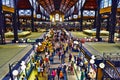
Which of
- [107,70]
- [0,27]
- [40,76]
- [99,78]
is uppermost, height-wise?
[0,27]

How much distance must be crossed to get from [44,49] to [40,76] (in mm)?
10688

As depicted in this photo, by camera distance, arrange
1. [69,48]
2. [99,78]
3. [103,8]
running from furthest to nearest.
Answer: [69,48] → [103,8] → [99,78]

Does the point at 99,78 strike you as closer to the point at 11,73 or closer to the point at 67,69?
the point at 11,73

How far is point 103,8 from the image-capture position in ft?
91.5

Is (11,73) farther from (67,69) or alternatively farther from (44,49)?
(44,49)

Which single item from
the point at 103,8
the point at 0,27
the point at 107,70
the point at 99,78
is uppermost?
the point at 103,8

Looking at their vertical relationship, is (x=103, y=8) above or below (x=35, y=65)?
above

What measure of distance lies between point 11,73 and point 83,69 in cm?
1034

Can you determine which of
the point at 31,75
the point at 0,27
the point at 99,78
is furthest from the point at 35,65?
the point at 99,78

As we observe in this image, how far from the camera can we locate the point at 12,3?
28.3 m

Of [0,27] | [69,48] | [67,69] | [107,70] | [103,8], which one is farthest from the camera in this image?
[69,48]

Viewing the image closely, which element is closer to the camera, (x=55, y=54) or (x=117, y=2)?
(x=117, y=2)

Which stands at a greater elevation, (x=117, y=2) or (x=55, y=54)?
(x=117, y=2)

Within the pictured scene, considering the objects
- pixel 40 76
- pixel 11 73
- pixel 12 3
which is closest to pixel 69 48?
pixel 12 3
